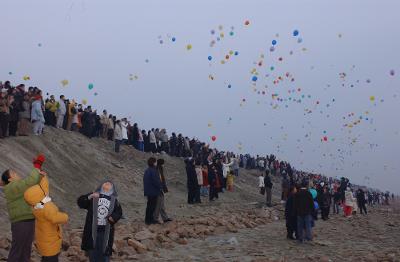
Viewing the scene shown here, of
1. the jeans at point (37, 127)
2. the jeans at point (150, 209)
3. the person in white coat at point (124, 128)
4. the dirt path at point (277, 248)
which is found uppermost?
the person in white coat at point (124, 128)

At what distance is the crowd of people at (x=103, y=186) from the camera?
620cm

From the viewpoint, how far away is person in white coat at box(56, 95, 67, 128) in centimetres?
2098

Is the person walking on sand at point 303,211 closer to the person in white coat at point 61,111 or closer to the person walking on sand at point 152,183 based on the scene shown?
the person walking on sand at point 152,183

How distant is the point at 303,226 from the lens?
1266 cm

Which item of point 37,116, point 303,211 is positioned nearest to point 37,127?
point 37,116

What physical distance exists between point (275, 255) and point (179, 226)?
9.89 feet

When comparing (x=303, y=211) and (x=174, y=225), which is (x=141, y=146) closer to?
(x=174, y=225)

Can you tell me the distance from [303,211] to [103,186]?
753 cm

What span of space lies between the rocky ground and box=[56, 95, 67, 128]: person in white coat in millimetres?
422

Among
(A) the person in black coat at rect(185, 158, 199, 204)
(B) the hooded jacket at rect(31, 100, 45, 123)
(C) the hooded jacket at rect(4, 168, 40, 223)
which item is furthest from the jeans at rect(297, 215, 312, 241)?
(B) the hooded jacket at rect(31, 100, 45, 123)

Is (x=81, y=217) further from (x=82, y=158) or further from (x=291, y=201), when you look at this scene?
Answer: (x=82, y=158)

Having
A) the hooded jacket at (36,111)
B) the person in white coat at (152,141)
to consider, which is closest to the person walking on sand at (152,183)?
the hooded jacket at (36,111)

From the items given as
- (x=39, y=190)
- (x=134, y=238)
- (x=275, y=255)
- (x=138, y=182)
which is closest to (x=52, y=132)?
(x=138, y=182)

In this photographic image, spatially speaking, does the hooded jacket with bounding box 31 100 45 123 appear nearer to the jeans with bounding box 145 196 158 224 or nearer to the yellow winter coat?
the jeans with bounding box 145 196 158 224
